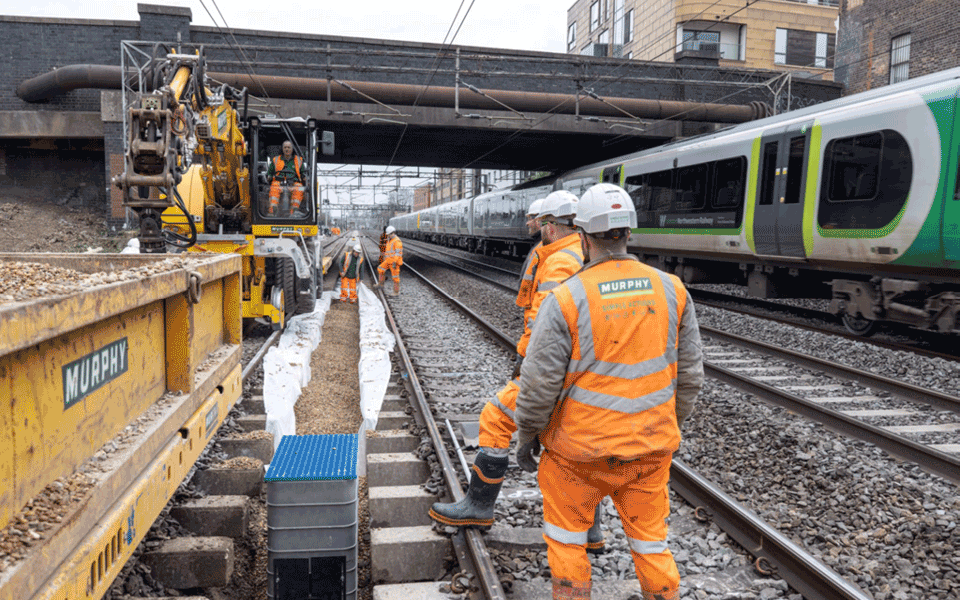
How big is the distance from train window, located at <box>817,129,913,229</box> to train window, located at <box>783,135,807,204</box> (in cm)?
59

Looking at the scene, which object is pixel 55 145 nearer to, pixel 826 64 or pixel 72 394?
pixel 72 394

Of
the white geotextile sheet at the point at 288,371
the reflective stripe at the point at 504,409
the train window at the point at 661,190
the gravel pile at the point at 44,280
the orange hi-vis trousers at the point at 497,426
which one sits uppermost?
the train window at the point at 661,190

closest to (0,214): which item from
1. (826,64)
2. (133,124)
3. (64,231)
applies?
(64,231)

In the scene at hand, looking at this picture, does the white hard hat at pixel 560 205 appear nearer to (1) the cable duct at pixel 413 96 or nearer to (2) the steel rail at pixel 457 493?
(2) the steel rail at pixel 457 493

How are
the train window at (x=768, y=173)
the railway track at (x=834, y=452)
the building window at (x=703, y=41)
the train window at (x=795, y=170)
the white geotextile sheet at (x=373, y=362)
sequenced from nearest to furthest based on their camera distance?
the railway track at (x=834, y=452) → the white geotextile sheet at (x=373, y=362) → the train window at (x=795, y=170) → the train window at (x=768, y=173) → the building window at (x=703, y=41)

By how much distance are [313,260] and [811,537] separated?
907cm

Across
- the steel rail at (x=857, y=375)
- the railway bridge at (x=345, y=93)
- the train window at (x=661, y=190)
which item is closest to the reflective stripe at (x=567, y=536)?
the steel rail at (x=857, y=375)

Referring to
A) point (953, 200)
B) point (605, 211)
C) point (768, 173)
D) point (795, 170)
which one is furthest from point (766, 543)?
point (768, 173)

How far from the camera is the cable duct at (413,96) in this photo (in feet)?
59.8

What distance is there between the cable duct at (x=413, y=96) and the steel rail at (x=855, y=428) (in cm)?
1303

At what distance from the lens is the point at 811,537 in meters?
4.00

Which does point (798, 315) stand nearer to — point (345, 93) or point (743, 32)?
point (345, 93)

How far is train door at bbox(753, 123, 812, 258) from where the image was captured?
10758 mm

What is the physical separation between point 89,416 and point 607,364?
6.18ft
